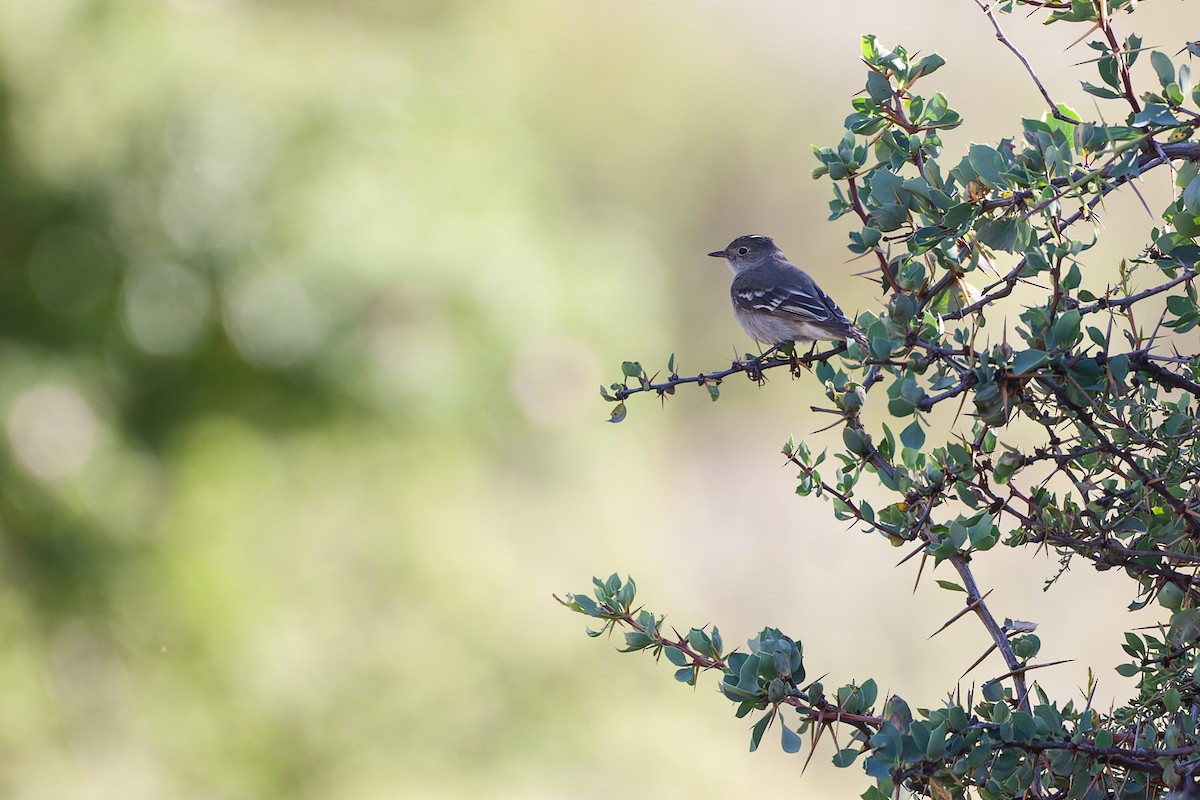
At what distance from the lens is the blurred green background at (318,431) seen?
777 cm

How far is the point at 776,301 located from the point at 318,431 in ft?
13.5

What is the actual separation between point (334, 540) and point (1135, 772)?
291 inches

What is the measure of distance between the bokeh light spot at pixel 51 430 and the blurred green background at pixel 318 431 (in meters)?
0.02

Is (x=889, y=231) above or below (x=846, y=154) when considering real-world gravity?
below

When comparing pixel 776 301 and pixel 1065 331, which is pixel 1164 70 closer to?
pixel 1065 331

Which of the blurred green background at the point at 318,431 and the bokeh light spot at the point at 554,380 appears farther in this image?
the bokeh light spot at the point at 554,380

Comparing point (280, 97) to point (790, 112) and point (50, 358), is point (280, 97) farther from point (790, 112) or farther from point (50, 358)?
point (790, 112)

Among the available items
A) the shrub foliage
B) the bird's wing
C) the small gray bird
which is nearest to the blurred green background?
the small gray bird

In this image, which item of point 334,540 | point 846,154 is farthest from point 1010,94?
point 846,154

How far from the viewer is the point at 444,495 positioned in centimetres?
917

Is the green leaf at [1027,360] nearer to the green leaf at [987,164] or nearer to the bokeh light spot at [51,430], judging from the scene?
the green leaf at [987,164]

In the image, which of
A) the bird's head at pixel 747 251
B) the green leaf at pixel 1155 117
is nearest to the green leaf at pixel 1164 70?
the green leaf at pixel 1155 117

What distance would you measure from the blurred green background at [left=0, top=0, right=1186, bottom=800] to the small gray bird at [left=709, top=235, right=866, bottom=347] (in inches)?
95.0

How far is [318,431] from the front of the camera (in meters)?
8.61
